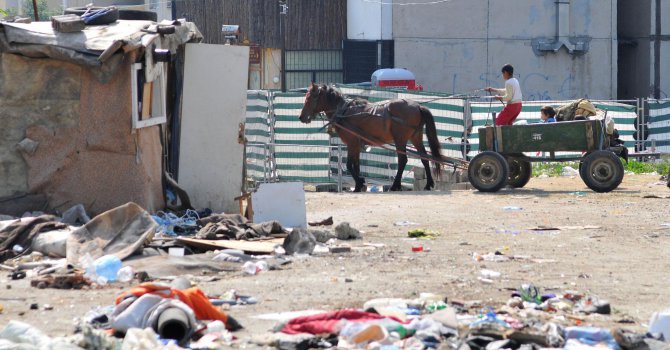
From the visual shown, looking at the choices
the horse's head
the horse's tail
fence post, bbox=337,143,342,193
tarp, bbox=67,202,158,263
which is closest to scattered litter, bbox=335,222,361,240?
tarp, bbox=67,202,158,263

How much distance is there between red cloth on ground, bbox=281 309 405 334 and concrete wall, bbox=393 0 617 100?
29.5m

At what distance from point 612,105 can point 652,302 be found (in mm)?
18553

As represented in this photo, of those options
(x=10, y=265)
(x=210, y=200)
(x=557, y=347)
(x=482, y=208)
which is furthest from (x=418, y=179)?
(x=557, y=347)

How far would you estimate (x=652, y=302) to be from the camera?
8289 mm

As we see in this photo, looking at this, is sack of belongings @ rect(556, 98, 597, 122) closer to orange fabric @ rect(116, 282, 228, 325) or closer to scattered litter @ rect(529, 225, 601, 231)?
scattered litter @ rect(529, 225, 601, 231)

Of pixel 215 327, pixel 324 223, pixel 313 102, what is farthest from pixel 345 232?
pixel 313 102

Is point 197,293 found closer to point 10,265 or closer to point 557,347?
point 557,347

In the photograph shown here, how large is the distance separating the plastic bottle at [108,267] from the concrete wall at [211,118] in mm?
4705

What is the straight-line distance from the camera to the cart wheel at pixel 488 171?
18.4 metres

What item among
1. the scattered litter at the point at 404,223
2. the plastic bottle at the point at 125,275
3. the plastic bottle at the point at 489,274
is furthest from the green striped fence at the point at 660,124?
the plastic bottle at the point at 125,275

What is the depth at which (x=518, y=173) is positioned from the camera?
19.6 metres

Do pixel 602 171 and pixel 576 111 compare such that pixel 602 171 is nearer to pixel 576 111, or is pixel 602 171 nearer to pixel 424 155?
pixel 576 111

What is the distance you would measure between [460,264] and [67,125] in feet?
15.8

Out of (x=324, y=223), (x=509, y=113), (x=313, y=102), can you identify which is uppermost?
(x=313, y=102)
